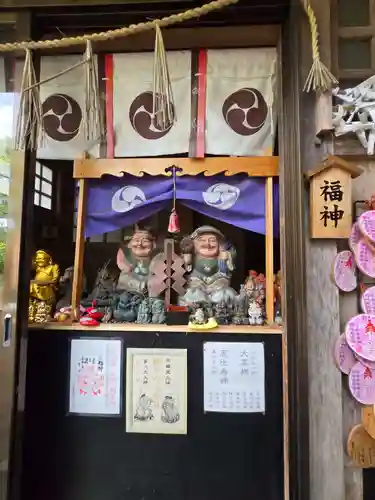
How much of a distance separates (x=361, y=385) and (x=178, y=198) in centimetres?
141

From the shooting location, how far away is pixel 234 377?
6.91 feet

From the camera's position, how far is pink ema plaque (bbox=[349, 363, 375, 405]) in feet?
6.19

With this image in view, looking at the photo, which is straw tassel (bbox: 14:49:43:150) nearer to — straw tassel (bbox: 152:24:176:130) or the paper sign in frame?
straw tassel (bbox: 152:24:176:130)

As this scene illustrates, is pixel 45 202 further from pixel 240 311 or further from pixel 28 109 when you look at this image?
pixel 240 311

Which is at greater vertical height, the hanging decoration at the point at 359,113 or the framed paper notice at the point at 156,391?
the hanging decoration at the point at 359,113

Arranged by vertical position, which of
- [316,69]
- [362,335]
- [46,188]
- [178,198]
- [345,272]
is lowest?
[362,335]

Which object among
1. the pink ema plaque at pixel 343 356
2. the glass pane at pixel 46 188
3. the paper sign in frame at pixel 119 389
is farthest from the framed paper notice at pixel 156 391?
the glass pane at pixel 46 188

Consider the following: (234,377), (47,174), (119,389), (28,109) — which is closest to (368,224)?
(234,377)

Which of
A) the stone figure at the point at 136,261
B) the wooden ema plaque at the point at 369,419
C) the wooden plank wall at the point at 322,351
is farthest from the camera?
the stone figure at the point at 136,261

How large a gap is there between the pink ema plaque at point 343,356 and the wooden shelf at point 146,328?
31 centimetres

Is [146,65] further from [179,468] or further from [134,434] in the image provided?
[179,468]

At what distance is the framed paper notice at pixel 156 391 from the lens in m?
2.11

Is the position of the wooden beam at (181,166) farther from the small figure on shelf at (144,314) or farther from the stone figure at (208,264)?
the small figure on shelf at (144,314)

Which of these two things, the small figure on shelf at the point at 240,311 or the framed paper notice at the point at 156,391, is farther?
the small figure on shelf at the point at 240,311
